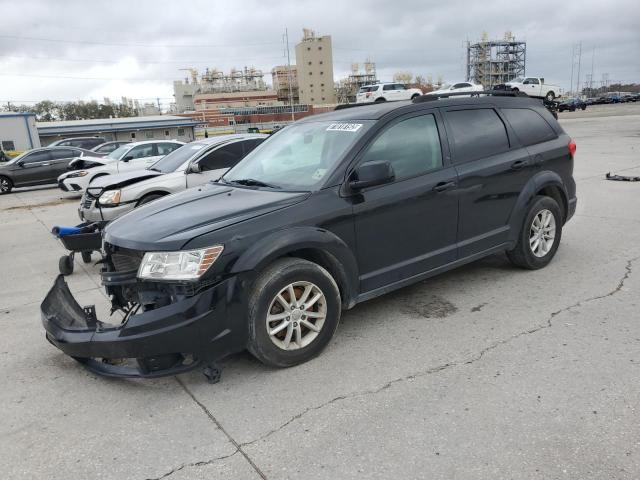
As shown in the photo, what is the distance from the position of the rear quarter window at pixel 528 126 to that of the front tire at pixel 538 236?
2.03ft

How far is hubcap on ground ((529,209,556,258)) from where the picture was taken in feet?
17.3

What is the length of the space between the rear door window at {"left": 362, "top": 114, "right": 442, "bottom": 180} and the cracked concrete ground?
126 centimetres

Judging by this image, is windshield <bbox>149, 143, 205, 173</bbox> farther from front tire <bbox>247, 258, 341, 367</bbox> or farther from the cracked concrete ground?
front tire <bbox>247, 258, 341, 367</bbox>

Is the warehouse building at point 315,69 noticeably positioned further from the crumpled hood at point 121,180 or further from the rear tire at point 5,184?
the crumpled hood at point 121,180

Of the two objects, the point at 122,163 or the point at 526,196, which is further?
the point at 122,163

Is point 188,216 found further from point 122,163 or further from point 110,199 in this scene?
point 122,163

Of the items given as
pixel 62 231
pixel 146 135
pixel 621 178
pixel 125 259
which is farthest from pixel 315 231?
pixel 146 135

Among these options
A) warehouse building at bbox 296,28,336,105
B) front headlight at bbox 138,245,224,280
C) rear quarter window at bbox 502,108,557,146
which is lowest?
front headlight at bbox 138,245,224,280

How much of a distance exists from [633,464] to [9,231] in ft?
35.6

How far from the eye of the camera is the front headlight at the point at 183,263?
322 cm

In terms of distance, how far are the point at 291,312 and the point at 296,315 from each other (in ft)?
0.16

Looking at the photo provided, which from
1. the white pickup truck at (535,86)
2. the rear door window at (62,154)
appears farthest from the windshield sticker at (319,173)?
the white pickup truck at (535,86)

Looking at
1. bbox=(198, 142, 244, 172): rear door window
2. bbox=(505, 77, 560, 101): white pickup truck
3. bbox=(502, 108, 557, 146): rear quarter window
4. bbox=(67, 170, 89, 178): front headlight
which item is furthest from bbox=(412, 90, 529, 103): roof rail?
bbox=(505, 77, 560, 101): white pickup truck

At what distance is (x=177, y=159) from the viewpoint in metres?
9.36
